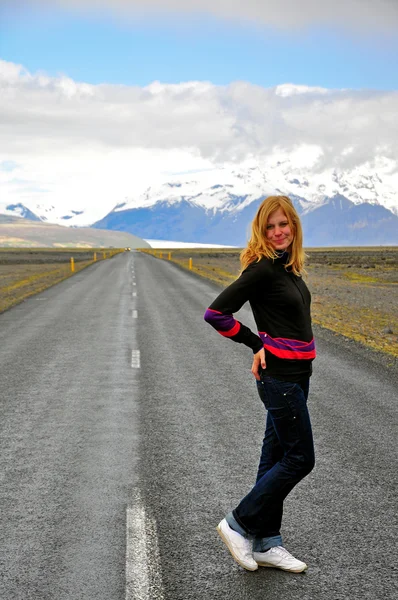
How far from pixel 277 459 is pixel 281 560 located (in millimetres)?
596

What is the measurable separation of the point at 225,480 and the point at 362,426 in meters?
2.34

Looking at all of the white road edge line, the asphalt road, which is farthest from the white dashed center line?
the white road edge line

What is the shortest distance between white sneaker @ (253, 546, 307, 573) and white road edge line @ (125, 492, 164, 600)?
0.65 meters

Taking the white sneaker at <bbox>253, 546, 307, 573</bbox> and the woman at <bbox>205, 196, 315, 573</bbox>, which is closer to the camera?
the woman at <bbox>205, 196, 315, 573</bbox>

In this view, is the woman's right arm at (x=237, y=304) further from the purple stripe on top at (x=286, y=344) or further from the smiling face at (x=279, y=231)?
the smiling face at (x=279, y=231)

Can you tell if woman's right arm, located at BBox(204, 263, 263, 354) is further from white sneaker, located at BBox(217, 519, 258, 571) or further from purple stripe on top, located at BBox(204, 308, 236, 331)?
white sneaker, located at BBox(217, 519, 258, 571)

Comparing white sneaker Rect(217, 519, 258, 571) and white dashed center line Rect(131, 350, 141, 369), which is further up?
white sneaker Rect(217, 519, 258, 571)

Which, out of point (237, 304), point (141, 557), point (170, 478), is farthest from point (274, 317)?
point (170, 478)

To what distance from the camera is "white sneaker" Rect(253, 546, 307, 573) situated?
12.6ft

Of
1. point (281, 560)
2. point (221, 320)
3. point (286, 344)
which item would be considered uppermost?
point (221, 320)

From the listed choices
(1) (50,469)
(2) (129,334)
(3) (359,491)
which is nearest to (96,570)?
(1) (50,469)

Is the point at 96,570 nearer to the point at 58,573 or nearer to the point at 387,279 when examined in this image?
the point at 58,573

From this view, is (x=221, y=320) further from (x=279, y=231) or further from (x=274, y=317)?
(x=279, y=231)

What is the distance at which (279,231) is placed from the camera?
372 cm
